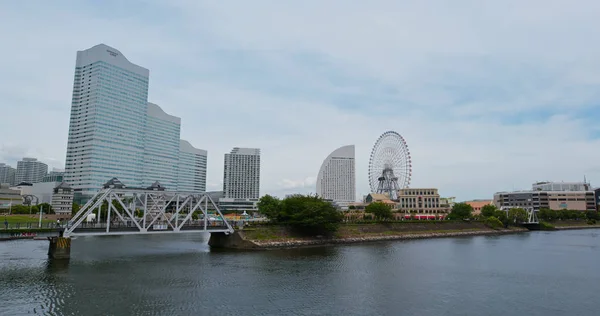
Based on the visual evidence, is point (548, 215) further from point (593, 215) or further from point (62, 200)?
point (62, 200)

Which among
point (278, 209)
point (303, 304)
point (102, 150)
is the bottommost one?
point (303, 304)

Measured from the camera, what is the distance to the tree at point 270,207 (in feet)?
304

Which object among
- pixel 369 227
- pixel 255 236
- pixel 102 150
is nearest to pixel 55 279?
pixel 255 236

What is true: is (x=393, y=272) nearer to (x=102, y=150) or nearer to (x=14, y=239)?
(x=14, y=239)

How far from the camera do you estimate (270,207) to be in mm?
100938

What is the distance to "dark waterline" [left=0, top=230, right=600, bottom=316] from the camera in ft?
109

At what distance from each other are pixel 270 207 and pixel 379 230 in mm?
30302

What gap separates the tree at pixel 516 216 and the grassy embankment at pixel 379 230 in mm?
4613

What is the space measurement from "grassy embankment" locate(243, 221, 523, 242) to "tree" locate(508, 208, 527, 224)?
15.1ft

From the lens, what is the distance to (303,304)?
114 feet

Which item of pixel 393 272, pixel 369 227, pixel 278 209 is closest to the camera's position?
pixel 393 272

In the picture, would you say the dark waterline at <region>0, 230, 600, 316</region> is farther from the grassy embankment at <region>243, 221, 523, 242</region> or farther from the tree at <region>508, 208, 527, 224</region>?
the tree at <region>508, 208, 527, 224</region>

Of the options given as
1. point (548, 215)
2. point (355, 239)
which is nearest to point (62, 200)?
point (355, 239)

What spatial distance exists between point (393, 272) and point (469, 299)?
46.4 ft
